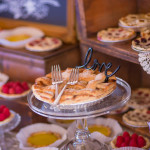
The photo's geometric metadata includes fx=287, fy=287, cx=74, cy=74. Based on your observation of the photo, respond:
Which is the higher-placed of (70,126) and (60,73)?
(60,73)

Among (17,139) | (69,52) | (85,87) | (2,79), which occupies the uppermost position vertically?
(85,87)

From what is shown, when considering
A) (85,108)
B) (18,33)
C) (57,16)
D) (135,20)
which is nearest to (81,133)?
(85,108)

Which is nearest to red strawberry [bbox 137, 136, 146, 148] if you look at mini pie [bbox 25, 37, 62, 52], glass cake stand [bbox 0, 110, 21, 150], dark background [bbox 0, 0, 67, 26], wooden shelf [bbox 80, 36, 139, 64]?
wooden shelf [bbox 80, 36, 139, 64]

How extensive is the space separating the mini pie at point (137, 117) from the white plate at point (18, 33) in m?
0.84

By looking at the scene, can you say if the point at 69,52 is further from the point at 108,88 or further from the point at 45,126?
the point at 108,88

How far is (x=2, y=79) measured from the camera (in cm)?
197

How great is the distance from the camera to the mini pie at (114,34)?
1.33 meters

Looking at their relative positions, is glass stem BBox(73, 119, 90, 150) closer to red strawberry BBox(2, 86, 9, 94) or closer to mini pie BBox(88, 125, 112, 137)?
mini pie BBox(88, 125, 112, 137)

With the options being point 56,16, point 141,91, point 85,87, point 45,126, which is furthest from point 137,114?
point 56,16

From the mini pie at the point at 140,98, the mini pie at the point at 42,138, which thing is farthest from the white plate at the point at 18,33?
the mini pie at the point at 140,98

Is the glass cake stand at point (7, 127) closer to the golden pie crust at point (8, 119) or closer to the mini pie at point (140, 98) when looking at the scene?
the golden pie crust at point (8, 119)

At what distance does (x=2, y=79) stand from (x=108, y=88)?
1.13 m

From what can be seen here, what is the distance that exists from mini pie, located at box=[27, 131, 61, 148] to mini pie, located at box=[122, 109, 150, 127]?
38 cm

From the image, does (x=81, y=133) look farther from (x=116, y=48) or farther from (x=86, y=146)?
(x=116, y=48)
